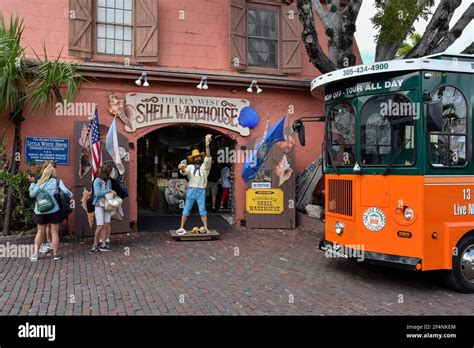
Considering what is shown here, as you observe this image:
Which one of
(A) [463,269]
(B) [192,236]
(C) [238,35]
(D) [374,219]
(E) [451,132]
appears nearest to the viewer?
(E) [451,132]

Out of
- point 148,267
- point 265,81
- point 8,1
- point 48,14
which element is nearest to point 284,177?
point 265,81

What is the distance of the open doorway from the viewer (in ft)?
41.8

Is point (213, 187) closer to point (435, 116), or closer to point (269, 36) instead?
point (269, 36)

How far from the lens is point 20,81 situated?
8945 millimetres

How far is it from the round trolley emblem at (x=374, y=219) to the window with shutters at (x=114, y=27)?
24.1 feet

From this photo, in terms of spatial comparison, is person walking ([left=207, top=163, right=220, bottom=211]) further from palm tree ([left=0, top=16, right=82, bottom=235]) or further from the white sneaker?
the white sneaker

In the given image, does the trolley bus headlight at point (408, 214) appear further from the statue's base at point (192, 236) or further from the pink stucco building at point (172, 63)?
the pink stucco building at point (172, 63)

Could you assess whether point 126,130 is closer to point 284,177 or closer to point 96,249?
point 96,249

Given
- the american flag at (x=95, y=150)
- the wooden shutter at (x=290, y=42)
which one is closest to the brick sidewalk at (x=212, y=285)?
the american flag at (x=95, y=150)

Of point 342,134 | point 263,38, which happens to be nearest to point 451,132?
point 342,134

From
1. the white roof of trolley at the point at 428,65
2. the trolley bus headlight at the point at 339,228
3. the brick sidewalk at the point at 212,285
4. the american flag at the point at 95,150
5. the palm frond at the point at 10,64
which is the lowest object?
the brick sidewalk at the point at 212,285

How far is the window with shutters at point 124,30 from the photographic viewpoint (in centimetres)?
1051

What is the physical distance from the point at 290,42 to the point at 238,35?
1.52 m

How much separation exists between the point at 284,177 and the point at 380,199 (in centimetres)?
508
